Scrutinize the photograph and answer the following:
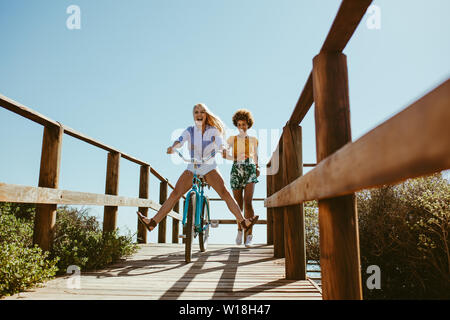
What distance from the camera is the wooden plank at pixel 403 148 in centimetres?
62

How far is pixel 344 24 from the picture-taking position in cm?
140

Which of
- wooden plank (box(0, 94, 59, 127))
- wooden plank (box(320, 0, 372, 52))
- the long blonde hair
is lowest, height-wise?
wooden plank (box(320, 0, 372, 52))

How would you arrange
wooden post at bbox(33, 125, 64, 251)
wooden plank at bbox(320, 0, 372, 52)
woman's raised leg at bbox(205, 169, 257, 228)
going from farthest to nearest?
woman's raised leg at bbox(205, 169, 257, 228) → wooden post at bbox(33, 125, 64, 251) → wooden plank at bbox(320, 0, 372, 52)

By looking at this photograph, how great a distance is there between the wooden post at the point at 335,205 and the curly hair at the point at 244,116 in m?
3.27

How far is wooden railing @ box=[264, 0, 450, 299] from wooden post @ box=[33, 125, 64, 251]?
7.25 ft

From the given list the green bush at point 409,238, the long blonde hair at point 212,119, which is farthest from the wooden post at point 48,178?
the green bush at point 409,238

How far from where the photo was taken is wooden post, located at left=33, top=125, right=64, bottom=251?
3.10 meters

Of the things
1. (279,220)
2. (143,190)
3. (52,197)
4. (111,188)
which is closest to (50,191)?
(52,197)

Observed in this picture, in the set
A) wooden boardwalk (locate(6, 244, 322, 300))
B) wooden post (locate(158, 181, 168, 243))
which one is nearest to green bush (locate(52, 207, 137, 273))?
wooden boardwalk (locate(6, 244, 322, 300))

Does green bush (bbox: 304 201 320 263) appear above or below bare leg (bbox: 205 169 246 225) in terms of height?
below

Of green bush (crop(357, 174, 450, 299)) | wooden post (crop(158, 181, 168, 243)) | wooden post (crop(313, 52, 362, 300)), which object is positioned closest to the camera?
wooden post (crop(313, 52, 362, 300))

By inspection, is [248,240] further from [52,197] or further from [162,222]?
[162,222]

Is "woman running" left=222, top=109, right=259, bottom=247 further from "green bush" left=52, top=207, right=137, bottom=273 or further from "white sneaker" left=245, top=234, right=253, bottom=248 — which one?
"green bush" left=52, top=207, right=137, bottom=273

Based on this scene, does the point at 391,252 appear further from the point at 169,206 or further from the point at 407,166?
the point at 407,166
